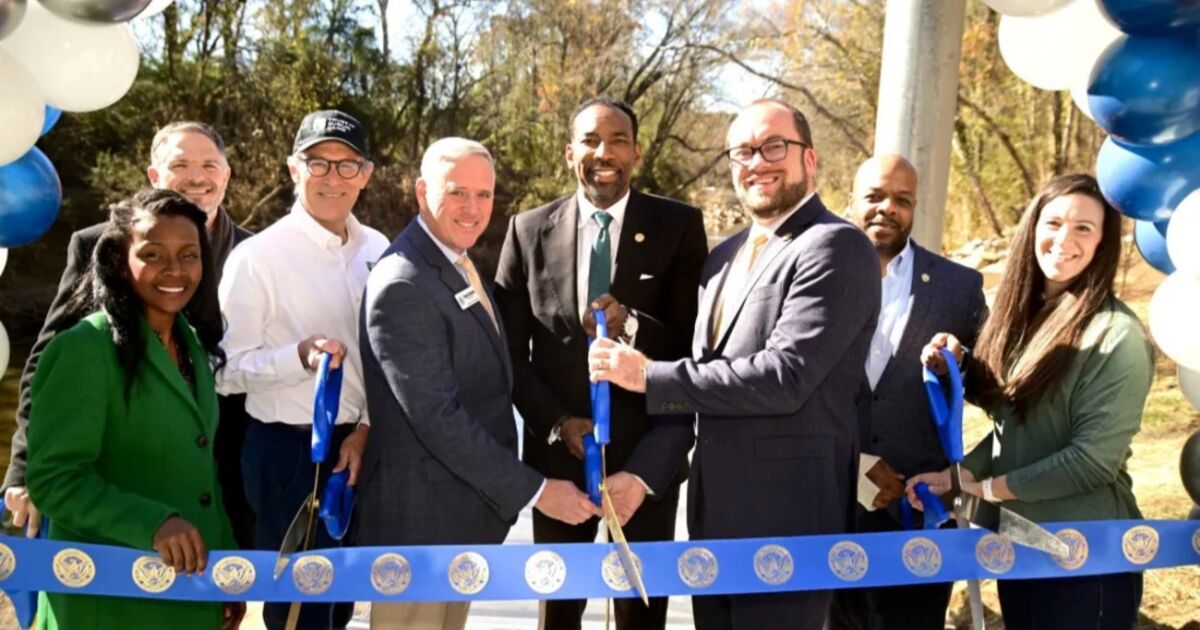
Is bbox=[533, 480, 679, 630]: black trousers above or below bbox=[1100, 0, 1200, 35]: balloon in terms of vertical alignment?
below

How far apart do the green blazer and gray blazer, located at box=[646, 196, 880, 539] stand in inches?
43.1

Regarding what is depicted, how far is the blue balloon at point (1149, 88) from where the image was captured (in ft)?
8.59

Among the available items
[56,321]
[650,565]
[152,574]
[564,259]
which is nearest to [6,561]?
[152,574]

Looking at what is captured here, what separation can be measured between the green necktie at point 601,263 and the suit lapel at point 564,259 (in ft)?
0.18

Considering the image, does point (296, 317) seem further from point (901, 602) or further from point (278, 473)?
point (901, 602)

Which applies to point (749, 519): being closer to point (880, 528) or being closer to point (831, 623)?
point (880, 528)

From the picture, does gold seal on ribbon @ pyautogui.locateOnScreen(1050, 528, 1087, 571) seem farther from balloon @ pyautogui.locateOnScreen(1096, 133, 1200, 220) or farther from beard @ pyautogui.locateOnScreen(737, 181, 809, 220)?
beard @ pyautogui.locateOnScreen(737, 181, 809, 220)

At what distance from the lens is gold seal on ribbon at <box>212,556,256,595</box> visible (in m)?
2.59

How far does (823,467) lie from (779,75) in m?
16.3

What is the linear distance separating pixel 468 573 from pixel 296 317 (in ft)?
3.11

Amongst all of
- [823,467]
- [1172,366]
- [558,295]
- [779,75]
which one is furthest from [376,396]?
[779,75]

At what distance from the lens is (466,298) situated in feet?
9.21

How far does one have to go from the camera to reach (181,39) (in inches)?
763

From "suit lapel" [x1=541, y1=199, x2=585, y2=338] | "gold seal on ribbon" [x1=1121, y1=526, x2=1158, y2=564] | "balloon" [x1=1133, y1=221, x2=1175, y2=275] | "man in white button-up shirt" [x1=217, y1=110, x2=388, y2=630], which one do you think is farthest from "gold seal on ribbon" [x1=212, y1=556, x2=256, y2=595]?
"balloon" [x1=1133, y1=221, x2=1175, y2=275]
